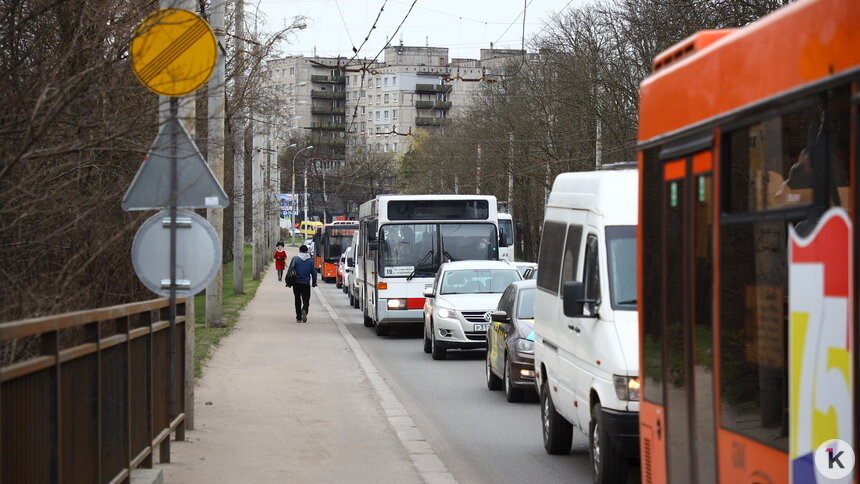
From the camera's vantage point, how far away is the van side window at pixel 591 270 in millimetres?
9781

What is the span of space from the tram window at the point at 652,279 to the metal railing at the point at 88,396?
9.29 ft

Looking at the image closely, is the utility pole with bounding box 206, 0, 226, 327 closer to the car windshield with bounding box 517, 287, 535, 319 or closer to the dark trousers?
the car windshield with bounding box 517, 287, 535, 319

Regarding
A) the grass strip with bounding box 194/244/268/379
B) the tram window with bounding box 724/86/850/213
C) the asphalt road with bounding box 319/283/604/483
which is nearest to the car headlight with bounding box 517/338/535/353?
the asphalt road with bounding box 319/283/604/483

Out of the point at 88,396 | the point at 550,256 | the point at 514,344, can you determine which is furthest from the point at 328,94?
the point at 88,396

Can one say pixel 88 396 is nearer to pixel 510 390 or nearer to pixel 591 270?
pixel 591 270

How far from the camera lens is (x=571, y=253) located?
10.6m

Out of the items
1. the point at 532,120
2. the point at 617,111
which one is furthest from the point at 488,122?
the point at 617,111

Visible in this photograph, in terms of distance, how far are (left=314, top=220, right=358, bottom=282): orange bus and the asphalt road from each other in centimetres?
3800

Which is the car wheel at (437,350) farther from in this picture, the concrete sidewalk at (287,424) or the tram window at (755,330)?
the tram window at (755,330)

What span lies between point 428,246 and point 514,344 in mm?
11841

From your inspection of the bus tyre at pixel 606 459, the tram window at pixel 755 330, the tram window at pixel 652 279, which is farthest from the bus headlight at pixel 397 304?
the tram window at pixel 755 330

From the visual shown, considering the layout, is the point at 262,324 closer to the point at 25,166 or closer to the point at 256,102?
the point at 256,102

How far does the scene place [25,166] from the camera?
7801 millimetres

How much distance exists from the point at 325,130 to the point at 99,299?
14960 centimetres
